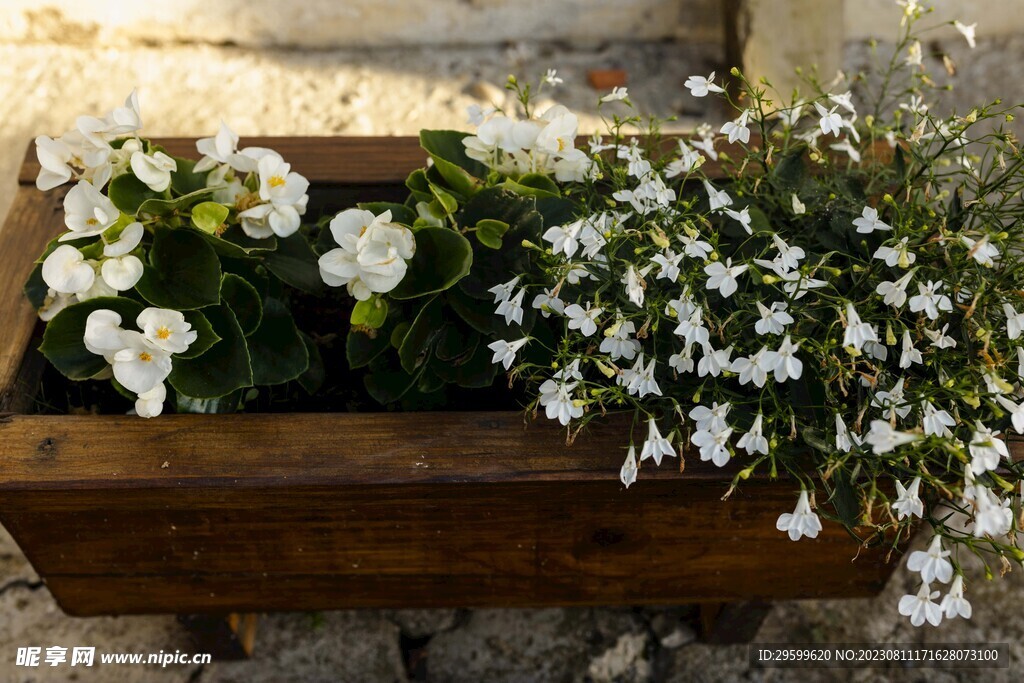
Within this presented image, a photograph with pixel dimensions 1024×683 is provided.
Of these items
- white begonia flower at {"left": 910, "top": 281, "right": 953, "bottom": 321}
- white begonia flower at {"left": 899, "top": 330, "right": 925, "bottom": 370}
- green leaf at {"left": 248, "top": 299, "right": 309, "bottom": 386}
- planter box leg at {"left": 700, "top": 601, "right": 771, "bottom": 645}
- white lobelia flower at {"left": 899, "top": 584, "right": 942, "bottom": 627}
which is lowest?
planter box leg at {"left": 700, "top": 601, "right": 771, "bottom": 645}

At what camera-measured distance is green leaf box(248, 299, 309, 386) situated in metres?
1.04

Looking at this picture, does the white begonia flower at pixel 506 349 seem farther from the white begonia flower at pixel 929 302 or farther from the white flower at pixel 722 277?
the white begonia flower at pixel 929 302

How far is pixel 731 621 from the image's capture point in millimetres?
1390

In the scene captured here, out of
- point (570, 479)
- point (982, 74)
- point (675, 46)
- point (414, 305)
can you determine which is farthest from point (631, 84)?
point (570, 479)

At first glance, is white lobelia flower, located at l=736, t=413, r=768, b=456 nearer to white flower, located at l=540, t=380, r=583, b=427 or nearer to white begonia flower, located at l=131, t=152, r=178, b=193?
white flower, located at l=540, t=380, r=583, b=427

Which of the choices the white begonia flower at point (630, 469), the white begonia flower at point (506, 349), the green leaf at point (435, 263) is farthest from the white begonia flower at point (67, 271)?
the white begonia flower at point (630, 469)

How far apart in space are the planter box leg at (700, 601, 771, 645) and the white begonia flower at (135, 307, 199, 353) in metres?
0.86

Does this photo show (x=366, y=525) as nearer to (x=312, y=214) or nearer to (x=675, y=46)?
(x=312, y=214)

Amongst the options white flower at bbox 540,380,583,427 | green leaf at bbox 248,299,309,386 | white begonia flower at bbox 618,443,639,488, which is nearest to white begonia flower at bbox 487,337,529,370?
white flower at bbox 540,380,583,427

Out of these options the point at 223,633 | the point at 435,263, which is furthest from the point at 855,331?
the point at 223,633

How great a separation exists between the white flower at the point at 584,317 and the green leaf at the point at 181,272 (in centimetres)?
38

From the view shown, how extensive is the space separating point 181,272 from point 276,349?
14 cm

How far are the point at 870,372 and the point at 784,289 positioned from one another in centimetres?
13

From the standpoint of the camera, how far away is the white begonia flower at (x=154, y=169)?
96 cm
